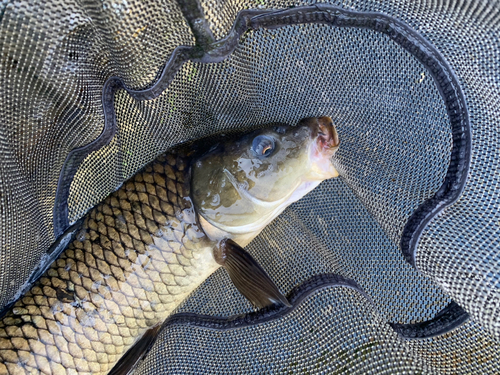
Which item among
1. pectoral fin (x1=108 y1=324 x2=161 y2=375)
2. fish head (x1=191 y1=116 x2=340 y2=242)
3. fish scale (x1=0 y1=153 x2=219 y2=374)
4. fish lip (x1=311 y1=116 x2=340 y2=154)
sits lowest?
pectoral fin (x1=108 y1=324 x2=161 y2=375)

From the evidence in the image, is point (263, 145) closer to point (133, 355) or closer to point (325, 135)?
point (325, 135)

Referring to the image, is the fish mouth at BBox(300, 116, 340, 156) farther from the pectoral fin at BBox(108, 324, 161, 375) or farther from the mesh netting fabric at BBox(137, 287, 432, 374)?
the pectoral fin at BBox(108, 324, 161, 375)

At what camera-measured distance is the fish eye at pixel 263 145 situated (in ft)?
3.57

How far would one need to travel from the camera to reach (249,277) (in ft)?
3.59

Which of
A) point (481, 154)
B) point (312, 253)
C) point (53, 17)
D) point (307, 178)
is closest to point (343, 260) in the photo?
point (312, 253)

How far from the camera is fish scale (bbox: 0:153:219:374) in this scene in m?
1.02

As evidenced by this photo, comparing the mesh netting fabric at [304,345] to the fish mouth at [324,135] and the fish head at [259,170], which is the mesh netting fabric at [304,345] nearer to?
the fish head at [259,170]

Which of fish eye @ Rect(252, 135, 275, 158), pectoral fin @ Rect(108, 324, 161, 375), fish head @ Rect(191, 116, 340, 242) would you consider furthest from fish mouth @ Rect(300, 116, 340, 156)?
pectoral fin @ Rect(108, 324, 161, 375)

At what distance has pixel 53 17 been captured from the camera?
0.89 m

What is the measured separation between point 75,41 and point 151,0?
255 millimetres

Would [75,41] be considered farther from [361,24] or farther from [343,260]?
[343,260]

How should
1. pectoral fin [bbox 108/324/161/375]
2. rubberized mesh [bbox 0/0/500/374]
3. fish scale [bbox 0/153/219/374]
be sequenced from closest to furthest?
rubberized mesh [bbox 0/0/500/374]
fish scale [bbox 0/153/219/374]
pectoral fin [bbox 108/324/161/375]

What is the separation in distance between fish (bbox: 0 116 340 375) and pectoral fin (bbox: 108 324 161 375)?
0.26 ft

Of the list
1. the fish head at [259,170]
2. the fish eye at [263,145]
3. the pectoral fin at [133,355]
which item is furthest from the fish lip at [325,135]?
the pectoral fin at [133,355]
